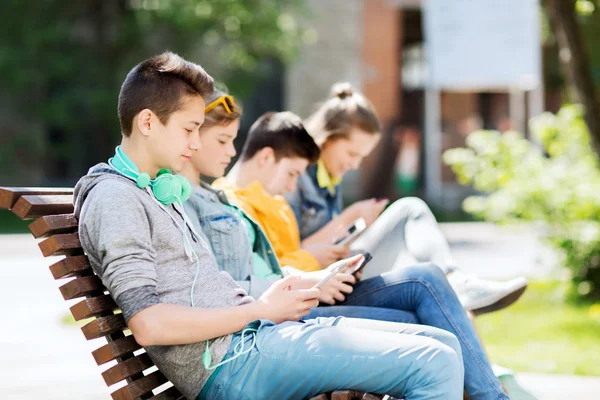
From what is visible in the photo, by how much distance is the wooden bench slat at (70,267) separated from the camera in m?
2.41

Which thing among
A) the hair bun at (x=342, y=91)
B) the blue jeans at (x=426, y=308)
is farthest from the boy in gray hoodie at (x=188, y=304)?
the hair bun at (x=342, y=91)

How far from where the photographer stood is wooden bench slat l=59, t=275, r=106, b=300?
7.84ft

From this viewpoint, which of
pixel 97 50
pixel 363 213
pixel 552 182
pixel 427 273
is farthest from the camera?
pixel 97 50

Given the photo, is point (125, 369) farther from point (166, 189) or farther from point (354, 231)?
point (354, 231)

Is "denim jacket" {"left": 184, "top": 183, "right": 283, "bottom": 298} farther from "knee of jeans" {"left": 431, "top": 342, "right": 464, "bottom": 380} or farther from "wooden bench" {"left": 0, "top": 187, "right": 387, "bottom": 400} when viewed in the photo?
"knee of jeans" {"left": 431, "top": 342, "right": 464, "bottom": 380}

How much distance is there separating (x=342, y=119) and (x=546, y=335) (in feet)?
8.64

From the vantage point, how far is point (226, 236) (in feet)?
9.91

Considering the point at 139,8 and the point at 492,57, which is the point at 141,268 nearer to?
the point at 492,57

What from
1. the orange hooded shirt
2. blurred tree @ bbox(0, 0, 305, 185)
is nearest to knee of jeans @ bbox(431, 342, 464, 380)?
the orange hooded shirt

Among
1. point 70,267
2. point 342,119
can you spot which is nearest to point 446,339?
point 70,267

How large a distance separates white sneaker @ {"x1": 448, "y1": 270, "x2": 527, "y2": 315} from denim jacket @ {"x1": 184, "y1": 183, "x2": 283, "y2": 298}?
117 cm

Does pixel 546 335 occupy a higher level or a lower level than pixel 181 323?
lower

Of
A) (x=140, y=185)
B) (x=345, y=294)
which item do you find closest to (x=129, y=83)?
(x=140, y=185)

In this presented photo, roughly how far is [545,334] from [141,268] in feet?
14.7
